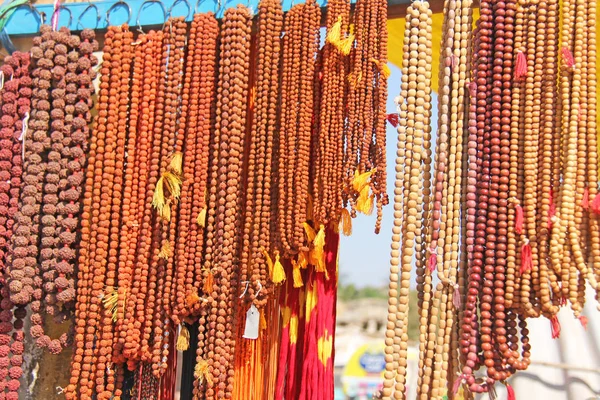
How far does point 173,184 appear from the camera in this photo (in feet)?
5.03

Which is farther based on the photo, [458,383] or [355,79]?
[355,79]

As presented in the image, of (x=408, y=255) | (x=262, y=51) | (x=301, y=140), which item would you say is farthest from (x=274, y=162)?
(x=408, y=255)

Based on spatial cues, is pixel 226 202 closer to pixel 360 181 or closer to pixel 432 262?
pixel 360 181

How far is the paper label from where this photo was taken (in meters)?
1.45

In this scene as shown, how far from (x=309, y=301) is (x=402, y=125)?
445 mm

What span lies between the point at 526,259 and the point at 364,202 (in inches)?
14.1

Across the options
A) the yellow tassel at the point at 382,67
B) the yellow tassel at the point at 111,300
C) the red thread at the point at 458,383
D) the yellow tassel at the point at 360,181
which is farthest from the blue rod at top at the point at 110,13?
the red thread at the point at 458,383

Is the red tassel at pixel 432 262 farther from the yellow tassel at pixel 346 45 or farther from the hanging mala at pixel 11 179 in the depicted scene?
the hanging mala at pixel 11 179

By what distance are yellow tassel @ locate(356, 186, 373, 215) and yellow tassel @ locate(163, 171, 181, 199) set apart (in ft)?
1.43

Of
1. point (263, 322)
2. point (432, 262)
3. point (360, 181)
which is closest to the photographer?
point (432, 262)

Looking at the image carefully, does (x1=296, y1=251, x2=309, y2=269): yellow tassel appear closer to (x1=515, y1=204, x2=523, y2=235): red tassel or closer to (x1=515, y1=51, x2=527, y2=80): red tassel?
(x1=515, y1=204, x2=523, y2=235): red tassel

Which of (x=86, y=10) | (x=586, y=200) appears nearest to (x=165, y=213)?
(x=86, y=10)

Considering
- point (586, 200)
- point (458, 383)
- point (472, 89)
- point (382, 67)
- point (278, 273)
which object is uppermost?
point (382, 67)

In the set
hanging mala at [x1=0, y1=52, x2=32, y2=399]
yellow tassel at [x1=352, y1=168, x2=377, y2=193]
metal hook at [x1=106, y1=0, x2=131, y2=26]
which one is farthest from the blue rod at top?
yellow tassel at [x1=352, y1=168, x2=377, y2=193]
